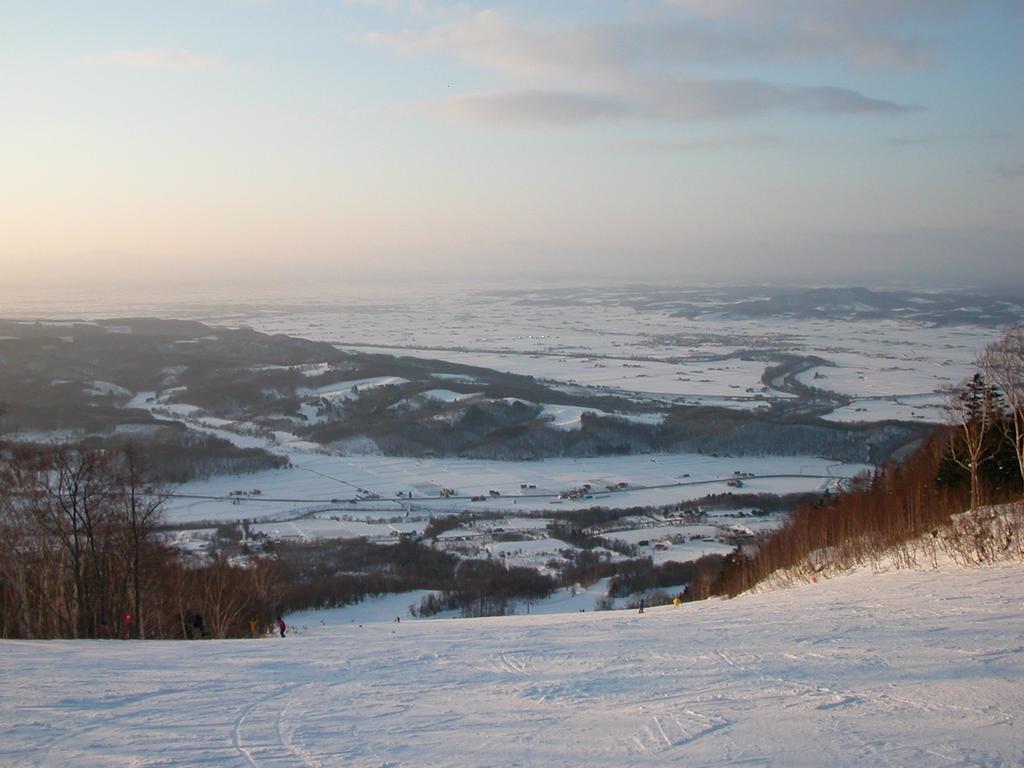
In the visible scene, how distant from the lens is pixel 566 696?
6.96 meters

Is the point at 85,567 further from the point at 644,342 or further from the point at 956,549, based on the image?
the point at 644,342

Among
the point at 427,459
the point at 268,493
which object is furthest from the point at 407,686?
the point at 427,459

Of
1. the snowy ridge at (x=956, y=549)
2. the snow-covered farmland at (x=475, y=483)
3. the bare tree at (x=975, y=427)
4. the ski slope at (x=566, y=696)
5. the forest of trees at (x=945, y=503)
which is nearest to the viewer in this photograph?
the ski slope at (x=566, y=696)

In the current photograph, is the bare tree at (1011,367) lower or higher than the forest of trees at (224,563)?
higher

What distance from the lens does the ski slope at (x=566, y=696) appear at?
5.62m

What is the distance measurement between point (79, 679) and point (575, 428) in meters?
46.6

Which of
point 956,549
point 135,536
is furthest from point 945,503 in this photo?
point 135,536

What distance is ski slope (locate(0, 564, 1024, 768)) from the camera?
5621mm

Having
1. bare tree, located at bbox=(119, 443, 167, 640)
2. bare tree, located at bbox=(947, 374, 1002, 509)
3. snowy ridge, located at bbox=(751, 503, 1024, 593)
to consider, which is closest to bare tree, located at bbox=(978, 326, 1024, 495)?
bare tree, located at bbox=(947, 374, 1002, 509)

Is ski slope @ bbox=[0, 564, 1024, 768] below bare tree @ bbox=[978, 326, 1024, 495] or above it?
below

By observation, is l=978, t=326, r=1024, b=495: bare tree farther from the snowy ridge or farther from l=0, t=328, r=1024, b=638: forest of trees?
the snowy ridge

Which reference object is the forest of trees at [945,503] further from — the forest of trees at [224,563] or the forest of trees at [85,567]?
the forest of trees at [85,567]

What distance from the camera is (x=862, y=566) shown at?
48.8ft

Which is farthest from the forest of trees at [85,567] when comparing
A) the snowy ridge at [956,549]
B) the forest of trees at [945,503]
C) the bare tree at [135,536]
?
the forest of trees at [945,503]
